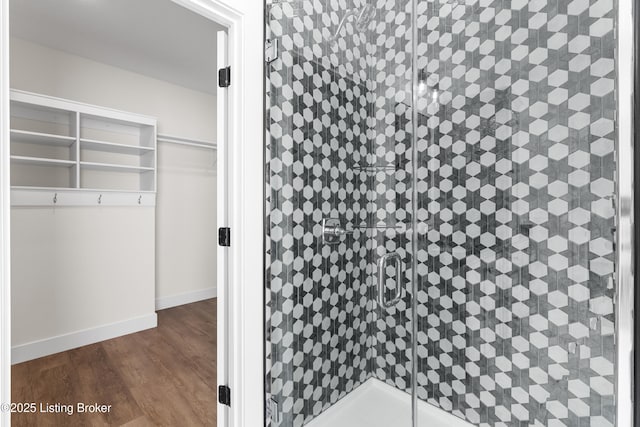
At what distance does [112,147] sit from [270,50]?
2.61 meters

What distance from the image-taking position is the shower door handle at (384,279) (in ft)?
4.81

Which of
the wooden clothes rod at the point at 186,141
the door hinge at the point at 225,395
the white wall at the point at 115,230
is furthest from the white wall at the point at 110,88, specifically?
the door hinge at the point at 225,395

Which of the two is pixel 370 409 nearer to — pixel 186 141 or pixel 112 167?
pixel 112 167

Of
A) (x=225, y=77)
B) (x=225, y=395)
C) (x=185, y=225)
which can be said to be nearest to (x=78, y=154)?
(x=185, y=225)

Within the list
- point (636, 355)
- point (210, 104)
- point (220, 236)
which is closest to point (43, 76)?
point (210, 104)

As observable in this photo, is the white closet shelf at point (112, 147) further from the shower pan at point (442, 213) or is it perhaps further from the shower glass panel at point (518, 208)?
the shower glass panel at point (518, 208)

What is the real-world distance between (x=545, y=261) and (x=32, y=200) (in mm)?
3617

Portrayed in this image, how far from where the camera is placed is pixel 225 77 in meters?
1.47

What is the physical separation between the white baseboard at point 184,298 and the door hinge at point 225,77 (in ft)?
10.6

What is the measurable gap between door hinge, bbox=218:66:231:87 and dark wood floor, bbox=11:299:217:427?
1.91 m

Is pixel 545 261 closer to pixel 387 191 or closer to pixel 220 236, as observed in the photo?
pixel 387 191

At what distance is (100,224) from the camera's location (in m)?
3.02

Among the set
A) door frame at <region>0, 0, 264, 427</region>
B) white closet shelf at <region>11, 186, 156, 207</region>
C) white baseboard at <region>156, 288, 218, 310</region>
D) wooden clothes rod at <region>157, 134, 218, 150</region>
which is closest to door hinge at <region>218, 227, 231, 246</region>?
door frame at <region>0, 0, 264, 427</region>

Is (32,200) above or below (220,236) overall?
above
